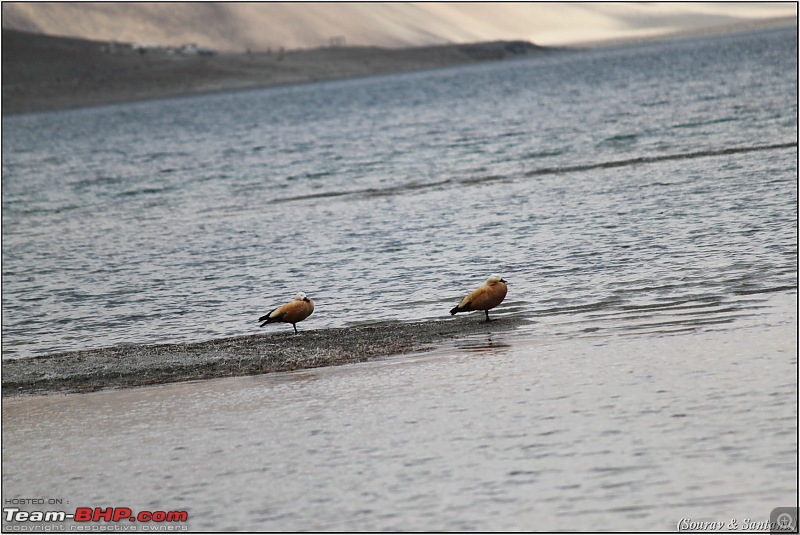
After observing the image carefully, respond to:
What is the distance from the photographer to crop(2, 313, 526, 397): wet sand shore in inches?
487

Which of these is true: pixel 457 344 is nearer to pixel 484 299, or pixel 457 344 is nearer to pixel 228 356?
pixel 484 299

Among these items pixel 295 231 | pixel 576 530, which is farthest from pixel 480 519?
pixel 295 231

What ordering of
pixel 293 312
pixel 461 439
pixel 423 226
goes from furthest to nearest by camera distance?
pixel 423 226
pixel 293 312
pixel 461 439

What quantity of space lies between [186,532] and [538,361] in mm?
4500

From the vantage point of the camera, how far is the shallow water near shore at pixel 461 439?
25.5 feet

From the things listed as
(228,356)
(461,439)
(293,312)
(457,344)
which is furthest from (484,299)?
(461,439)

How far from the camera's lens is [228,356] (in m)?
13.0

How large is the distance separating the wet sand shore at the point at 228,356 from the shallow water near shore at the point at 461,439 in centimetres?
39

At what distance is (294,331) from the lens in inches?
564

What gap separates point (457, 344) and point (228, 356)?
2.72 m

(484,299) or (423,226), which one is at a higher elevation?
(484,299)

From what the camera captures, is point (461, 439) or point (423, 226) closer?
point (461, 439)

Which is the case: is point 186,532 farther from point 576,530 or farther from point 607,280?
point 607,280

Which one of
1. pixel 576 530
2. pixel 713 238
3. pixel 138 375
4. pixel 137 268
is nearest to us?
pixel 576 530
